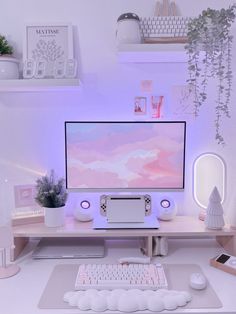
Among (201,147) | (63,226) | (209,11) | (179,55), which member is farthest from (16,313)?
(209,11)

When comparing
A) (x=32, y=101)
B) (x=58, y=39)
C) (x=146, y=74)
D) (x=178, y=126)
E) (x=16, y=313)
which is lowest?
(x=16, y=313)

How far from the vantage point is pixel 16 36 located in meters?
1.62

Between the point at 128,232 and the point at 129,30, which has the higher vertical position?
the point at 129,30

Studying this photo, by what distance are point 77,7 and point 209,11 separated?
0.67 m

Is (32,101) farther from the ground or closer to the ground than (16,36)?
closer to the ground

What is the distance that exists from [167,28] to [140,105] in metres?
0.39

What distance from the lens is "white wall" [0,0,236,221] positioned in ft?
5.28

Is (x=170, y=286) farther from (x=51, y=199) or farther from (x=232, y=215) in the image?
(x=51, y=199)

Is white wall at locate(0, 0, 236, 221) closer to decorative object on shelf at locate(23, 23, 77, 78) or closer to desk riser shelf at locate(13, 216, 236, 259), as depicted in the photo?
decorative object on shelf at locate(23, 23, 77, 78)

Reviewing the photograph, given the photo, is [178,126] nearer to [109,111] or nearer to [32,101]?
[109,111]

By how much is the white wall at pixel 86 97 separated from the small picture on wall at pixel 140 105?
0.09ft

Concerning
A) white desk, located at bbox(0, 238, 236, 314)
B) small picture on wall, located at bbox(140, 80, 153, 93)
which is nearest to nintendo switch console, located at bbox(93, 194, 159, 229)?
white desk, located at bbox(0, 238, 236, 314)

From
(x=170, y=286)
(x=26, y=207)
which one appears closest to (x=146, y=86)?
(x=26, y=207)

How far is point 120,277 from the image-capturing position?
120 centimetres
